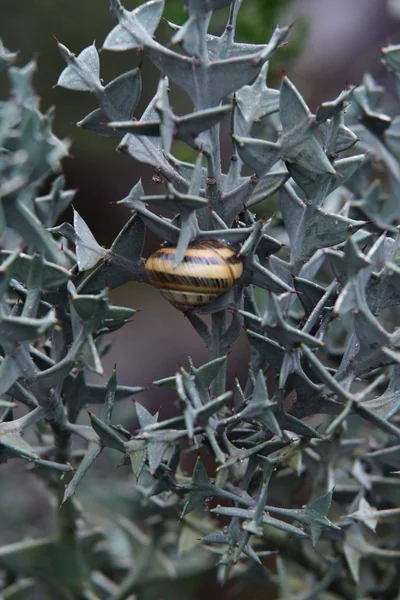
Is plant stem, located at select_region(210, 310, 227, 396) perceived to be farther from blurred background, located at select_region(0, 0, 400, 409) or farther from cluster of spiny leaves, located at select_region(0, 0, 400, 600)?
blurred background, located at select_region(0, 0, 400, 409)

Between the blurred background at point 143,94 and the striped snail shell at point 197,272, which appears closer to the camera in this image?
the striped snail shell at point 197,272

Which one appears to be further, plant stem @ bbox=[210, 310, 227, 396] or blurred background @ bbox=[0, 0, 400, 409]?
blurred background @ bbox=[0, 0, 400, 409]

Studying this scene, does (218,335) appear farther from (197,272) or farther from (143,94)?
(143,94)

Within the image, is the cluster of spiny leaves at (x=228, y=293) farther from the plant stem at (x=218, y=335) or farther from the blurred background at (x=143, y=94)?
the blurred background at (x=143, y=94)

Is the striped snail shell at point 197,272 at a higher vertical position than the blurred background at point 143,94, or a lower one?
higher

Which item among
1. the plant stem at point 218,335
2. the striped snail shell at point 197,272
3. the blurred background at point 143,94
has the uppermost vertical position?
the striped snail shell at point 197,272

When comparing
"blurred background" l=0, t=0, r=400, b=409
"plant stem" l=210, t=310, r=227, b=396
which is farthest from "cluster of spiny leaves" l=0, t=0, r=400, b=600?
"blurred background" l=0, t=0, r=400, b=409

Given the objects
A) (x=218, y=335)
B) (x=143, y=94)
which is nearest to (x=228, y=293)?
(x=218, y=335)

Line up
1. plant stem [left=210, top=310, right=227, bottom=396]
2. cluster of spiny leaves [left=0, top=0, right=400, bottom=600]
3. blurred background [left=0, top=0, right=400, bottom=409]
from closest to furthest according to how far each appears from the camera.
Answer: cluster of spiny leaves [left=0, top=0, right=400, bottom=600] < plant stem [left=210, top=310, right=227, bottom=396] < blurred background [left=0, top=0, right=400, bottom=409]

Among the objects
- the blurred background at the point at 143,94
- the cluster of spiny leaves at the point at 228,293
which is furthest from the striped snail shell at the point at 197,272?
the blurred background at the point at 143,94
